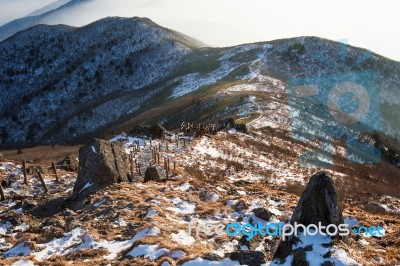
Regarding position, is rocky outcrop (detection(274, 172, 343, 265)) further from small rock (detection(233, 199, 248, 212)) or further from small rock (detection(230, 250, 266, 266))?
small rock (detection(233, 199, 248, 212))

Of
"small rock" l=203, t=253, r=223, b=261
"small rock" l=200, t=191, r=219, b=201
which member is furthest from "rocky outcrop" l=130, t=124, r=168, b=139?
"small rock" l=203, t=253, r=223, b=261

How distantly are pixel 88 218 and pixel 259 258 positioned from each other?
8225mm

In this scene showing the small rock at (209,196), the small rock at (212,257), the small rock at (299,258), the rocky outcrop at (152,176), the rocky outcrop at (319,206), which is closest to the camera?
the small rock at (299,258)

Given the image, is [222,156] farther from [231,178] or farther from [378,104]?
[378,104]

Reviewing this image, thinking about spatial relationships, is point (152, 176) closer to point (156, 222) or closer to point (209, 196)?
point (209, 196)

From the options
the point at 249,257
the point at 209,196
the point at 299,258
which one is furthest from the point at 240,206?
the point at 299,258

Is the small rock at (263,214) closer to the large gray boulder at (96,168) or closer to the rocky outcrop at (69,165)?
the large gray boulder at (96,168)

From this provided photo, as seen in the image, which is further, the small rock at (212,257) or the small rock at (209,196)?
the small rock at (209,196)

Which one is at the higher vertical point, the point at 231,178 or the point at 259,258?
the point at 259,258

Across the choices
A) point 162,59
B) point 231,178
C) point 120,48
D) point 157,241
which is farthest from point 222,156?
point 120,48

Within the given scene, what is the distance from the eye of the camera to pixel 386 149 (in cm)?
5669

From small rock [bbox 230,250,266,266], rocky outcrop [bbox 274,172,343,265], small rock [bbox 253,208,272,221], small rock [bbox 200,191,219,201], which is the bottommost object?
small rock [bbox 200,191,219,201]

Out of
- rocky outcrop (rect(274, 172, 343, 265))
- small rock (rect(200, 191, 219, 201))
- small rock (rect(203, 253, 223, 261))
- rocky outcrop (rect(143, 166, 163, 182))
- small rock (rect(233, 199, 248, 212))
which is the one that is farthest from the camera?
rocky outcrop (rect(143, 166, 163, 182))

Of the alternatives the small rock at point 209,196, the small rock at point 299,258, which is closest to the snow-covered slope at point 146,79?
the small rock at point 209,196
